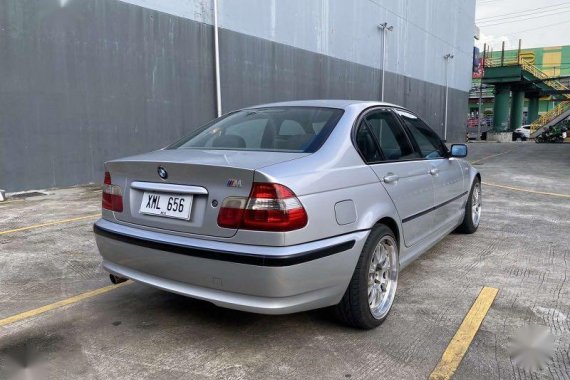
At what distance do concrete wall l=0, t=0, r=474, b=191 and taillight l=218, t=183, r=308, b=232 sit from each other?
27.3ft

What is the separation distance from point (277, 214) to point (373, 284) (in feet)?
3.37

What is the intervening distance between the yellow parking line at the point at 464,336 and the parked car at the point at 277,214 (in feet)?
1.63

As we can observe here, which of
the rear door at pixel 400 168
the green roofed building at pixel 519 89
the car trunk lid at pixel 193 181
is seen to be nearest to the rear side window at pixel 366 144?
the rear door at pixel 400 168

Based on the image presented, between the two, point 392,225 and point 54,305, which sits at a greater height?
point 392,225

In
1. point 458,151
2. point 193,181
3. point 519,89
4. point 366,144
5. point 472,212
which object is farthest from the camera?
point 519,89

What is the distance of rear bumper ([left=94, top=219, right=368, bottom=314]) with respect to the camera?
2.57m

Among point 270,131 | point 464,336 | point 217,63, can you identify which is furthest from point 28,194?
point 464,336

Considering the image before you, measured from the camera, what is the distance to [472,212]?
221 inches

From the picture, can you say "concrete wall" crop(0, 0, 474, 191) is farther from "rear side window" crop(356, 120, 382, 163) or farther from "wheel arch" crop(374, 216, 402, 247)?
"wheel arch" crop(374, 216, 402, 247)

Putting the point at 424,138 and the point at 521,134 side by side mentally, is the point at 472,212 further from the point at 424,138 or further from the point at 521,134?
the point at 521,134

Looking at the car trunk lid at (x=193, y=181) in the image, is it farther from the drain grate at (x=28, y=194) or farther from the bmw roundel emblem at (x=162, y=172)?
the drain grate at (x=28, y=194)

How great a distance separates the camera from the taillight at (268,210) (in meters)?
2.58

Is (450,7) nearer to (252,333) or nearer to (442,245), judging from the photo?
(442,245)

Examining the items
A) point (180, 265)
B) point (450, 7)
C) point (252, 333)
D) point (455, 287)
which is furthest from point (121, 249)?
point (450, 7)
